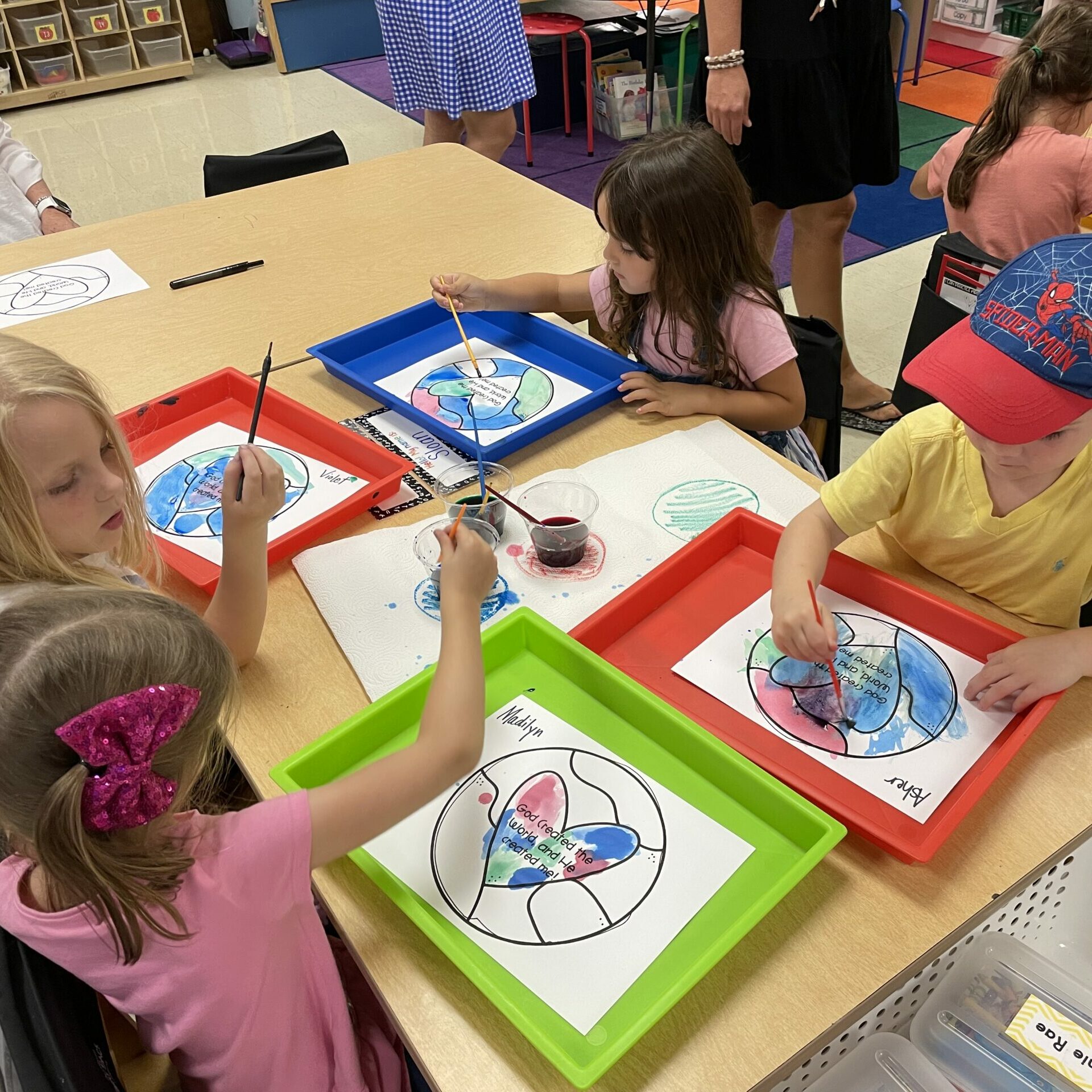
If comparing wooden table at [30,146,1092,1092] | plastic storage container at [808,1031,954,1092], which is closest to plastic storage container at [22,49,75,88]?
wooden table at [30,146,1092,1092]

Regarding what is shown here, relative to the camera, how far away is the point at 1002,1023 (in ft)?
3.36

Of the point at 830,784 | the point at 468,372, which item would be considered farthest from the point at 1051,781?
the point at 468,372

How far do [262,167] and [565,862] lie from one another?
2045 millimetres

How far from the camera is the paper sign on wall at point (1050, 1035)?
3.28 feet

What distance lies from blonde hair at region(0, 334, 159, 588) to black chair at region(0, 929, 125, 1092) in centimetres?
39

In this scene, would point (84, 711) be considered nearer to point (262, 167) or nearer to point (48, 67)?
point (262, 167)

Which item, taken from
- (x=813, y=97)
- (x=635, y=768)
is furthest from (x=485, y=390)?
(x=813, y=97)

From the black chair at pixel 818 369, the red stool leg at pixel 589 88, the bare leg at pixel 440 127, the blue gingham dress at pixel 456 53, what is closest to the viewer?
the black chair at pixel 818 369

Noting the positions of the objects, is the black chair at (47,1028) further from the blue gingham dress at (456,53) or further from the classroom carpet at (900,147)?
the classroom carpet at (900,147)

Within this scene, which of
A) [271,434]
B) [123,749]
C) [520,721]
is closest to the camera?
[123,749]

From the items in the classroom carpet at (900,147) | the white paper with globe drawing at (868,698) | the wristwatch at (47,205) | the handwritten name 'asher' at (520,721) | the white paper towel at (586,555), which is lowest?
the classroom carpet at (900,147)

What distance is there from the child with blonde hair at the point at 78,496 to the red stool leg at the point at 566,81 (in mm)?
3727

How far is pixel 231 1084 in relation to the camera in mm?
875

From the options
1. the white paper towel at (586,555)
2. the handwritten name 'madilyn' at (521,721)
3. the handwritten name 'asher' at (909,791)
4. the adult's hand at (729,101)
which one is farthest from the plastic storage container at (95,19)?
the handwritten name 'asher' at (909,791)
